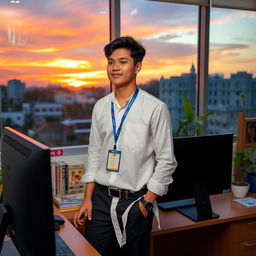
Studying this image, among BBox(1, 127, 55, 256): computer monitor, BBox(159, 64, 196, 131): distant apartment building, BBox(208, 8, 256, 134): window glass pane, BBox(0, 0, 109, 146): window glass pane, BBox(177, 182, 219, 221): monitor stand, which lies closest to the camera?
BBox(1, 127, 55, 256): computer monitor

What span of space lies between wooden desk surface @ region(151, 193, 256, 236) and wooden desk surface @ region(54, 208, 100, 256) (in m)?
0.68

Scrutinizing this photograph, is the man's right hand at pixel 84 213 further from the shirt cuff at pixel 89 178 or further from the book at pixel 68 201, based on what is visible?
the book at pixel 68 201

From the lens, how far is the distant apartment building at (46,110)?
300 centimetres

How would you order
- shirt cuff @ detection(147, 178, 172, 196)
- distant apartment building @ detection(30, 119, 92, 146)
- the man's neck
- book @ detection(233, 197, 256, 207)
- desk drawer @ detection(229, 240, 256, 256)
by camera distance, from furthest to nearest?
distant apartment building @ detection(30, 119, 92, 146) < book @ detection(233, 197, 256, 207) < desk drawer @ detection(229, 240, 256, 256) < the man's neck < shirt cuff @ detection(147, 178, 172, 196)

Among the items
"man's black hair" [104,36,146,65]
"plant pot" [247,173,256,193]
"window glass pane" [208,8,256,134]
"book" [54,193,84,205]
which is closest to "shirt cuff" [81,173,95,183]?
"book" [54,193,84,205]

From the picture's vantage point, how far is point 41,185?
0.88 meters

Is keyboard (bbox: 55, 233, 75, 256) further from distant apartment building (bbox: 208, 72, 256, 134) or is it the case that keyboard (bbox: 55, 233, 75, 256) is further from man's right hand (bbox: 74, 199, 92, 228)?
distant apartment building (bbox: 208, 72, 256, 134)

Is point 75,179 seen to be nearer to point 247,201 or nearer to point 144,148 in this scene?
point 144,148

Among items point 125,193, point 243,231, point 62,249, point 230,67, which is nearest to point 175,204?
point 243,231

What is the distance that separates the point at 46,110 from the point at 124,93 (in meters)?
1.36

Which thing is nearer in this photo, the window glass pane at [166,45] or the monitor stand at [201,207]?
the monitor stand at [201,207]

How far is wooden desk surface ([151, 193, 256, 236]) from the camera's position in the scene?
86.7 inches

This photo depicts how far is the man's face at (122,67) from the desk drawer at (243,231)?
1340 millimetres

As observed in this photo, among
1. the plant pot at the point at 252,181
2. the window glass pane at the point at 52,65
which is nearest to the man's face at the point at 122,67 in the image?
the window glass pane at the point at 52,65
